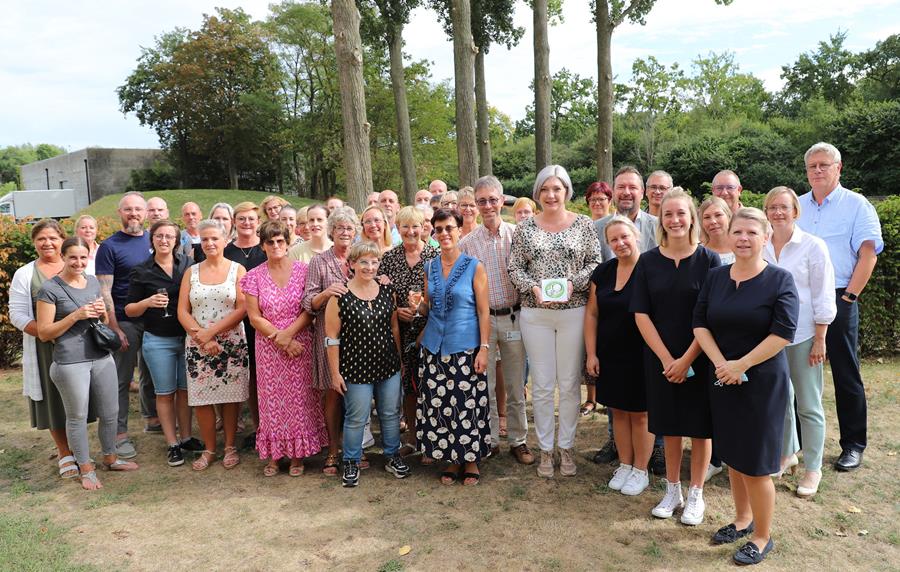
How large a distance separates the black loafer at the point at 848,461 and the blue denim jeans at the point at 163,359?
17.8 feet

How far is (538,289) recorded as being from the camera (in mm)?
4379

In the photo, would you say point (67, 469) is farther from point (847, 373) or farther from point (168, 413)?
point (847, 373)

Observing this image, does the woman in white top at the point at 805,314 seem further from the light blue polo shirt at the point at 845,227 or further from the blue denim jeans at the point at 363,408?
the blue denim jeans at the point at 363,408

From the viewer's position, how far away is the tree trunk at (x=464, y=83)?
1267 centimetres

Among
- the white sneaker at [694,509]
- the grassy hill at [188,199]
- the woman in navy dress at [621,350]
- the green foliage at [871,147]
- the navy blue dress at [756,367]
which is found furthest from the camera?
the grassy hill at [188,199]

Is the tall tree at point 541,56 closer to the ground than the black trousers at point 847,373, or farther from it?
farther from it

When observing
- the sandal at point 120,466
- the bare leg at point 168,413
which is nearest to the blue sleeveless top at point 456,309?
the bare leg at point 168,413

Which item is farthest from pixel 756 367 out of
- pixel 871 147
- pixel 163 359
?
pixel 871 147

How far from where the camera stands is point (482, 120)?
18516 mm

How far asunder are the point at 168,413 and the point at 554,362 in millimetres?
3353

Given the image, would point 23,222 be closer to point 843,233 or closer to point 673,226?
point 673,226

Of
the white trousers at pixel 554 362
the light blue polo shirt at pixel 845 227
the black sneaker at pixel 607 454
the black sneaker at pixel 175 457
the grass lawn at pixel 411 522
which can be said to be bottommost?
the grass lawn at pixel 411 522

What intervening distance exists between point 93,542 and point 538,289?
346cm

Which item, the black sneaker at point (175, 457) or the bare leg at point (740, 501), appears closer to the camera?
the bare leg at point (740, 501)
